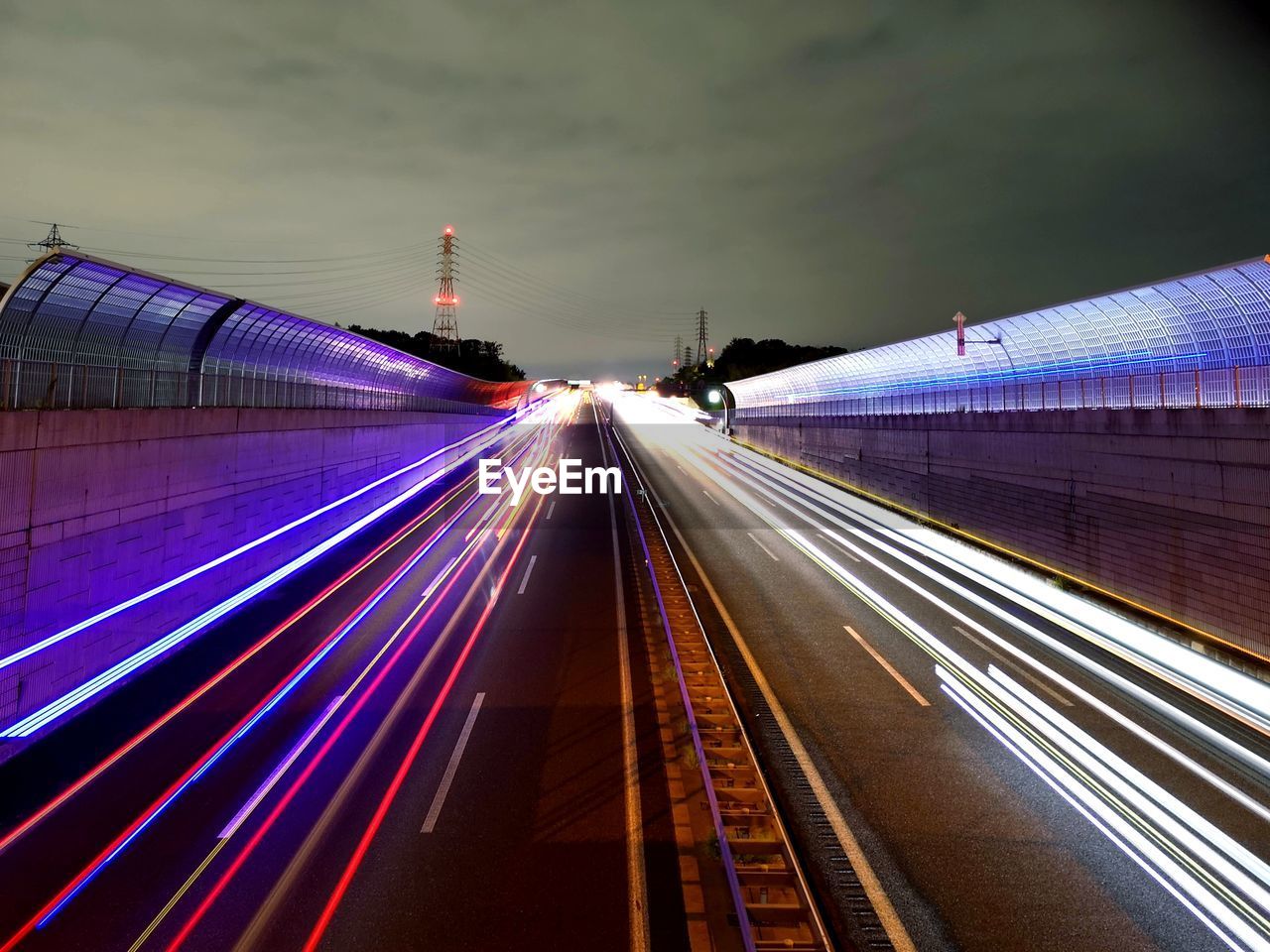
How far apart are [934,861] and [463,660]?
904 centimetres

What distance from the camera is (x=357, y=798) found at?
8172mm

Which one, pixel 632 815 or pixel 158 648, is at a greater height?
pixel 158 648

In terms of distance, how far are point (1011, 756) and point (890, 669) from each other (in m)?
3.12

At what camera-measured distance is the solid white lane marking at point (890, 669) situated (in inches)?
432

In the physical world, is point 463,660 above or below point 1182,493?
below

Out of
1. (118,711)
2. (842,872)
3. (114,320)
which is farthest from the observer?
(114,320)

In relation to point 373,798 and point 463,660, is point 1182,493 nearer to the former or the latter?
point 463,660

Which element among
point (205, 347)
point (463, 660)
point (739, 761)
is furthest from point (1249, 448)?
point (205, 347)

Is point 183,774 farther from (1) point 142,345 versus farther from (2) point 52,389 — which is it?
(1) point 142,345

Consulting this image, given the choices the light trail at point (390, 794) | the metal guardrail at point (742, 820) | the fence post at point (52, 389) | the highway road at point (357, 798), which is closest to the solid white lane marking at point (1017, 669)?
the metal guardrail at point (742, 820)

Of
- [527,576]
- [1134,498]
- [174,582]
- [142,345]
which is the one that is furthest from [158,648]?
[1134,498]

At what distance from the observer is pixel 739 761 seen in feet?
29.7

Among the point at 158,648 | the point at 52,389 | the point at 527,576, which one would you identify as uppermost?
the point at 52,389

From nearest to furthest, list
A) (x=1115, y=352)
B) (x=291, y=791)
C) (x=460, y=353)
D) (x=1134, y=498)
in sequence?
(x=291, y=791), (x=1134, y=498), (x=1115, y=352), (x=460, y=353)
